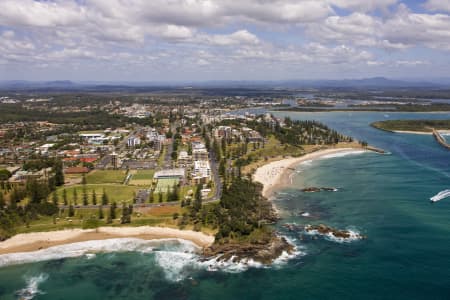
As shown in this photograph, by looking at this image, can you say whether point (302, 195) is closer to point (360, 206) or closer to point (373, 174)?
point (360, 206)

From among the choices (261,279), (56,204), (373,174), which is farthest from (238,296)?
(373,174)

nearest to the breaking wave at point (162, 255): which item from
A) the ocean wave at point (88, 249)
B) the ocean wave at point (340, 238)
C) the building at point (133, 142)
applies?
the ocean wave at point (88, 249)

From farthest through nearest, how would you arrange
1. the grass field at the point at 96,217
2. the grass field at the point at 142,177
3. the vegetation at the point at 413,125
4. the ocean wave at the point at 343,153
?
the vegetation at the point at 413,125 → the ocean wave at the point at 343,153 → the grass field at the point at 142,177 → the grass field at the point at 96,217

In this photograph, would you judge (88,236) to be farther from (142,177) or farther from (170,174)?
(170,174)

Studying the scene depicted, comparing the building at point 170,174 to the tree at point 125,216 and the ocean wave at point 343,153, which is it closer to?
the tree at point 125,216

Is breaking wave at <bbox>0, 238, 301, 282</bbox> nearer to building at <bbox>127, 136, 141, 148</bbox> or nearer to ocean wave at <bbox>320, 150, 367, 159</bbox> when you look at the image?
ocean wave at <bbox>320, 150, 367, 159</bbox>

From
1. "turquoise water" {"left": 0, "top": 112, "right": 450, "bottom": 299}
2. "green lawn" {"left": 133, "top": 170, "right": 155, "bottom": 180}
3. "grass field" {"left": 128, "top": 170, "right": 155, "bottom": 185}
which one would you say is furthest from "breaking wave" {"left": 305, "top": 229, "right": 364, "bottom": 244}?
"green lawn" {"left": 133, "top": 170, "right": 155, "bottom": 180}
